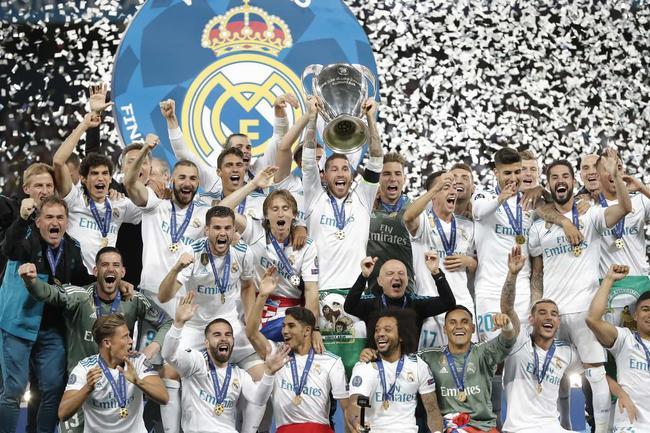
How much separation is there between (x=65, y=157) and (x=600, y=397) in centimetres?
314

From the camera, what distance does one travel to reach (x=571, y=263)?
268 inches

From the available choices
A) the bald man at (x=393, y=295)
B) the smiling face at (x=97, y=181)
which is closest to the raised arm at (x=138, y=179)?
the smiling face at (x=97, y=181)

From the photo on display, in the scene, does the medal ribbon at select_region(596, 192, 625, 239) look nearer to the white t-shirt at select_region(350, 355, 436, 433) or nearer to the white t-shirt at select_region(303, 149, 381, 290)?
the white t-shirt at select_region(303, 149, 381, 290)

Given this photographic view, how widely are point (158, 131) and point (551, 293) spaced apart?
10.3ft

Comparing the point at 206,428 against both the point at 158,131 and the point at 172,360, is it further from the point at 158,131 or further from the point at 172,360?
the point at 158,131

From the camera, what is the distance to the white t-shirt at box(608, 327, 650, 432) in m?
6.72

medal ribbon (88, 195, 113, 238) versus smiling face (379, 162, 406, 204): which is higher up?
smiling face (379, 162, 406, 204)

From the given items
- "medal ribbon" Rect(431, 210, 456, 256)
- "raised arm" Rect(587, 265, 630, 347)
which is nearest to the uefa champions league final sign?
"medal ribbon" Rect(431, 210, 456, 256)

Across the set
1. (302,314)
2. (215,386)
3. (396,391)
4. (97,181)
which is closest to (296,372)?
(302,314)

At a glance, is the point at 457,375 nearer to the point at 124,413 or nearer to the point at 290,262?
the point at 290,262

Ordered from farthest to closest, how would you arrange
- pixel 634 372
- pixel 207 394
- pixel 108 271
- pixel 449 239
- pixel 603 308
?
pixel 449 239
pixel 634 372
pixel 603 308
pixel 207 394
pixel 108 271

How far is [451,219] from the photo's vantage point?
6938mm

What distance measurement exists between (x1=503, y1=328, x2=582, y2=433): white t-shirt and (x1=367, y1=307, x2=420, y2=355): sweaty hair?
0.59m

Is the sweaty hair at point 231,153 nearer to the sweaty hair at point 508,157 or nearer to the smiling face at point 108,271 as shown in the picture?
the smiling face at point 108,271
